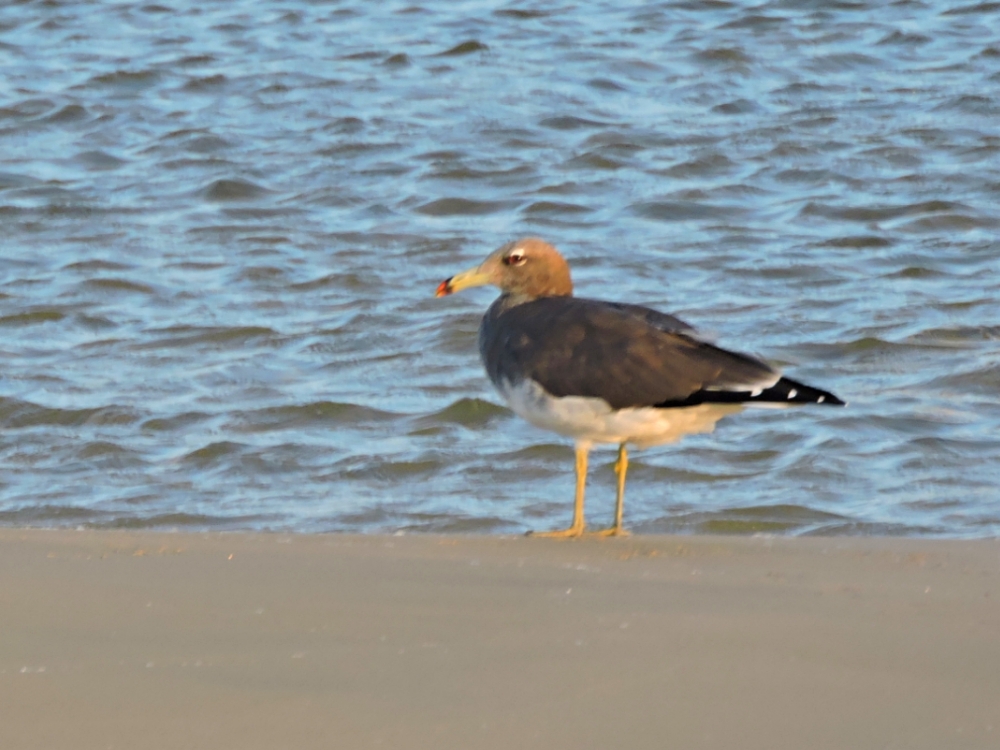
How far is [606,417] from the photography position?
5.36 meters

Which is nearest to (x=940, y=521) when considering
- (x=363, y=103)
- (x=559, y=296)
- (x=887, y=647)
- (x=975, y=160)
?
(x=559, y=296)

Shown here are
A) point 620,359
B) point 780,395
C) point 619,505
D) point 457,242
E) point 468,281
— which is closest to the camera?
point 780,395

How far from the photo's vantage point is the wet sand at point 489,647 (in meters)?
3.14

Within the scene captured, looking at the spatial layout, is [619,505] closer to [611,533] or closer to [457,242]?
[611,533]

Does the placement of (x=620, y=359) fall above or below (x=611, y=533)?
above

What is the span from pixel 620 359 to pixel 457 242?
4.50m

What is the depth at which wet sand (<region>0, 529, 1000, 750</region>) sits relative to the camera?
3.14 metres

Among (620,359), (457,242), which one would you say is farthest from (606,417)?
(457,242)

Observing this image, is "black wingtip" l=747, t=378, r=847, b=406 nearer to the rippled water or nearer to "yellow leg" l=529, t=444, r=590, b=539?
"yellow leg" l=529, t=444, r=590, b=539

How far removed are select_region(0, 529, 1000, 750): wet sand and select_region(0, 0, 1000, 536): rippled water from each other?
1.56m

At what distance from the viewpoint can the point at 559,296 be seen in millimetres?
5953

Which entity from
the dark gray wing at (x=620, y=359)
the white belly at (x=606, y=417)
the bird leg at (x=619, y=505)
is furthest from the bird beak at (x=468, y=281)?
the bird leg at (x=619, y=505)

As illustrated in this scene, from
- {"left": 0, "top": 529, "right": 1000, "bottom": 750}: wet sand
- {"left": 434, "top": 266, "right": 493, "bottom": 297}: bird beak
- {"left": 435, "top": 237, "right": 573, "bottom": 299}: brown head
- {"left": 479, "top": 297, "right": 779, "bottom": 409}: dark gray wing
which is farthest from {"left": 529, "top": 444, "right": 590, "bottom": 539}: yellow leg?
{"left": 434, "top": 266, "right": 493, "bottom": 297}: bird beak

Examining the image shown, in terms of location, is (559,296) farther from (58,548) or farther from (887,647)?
(887,647)
